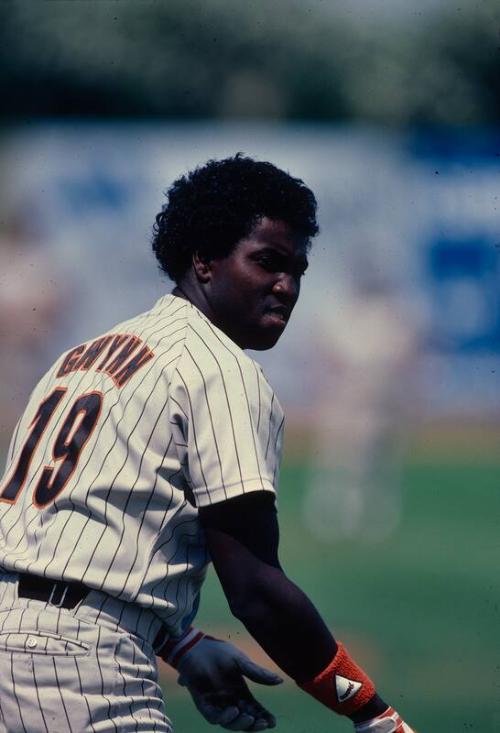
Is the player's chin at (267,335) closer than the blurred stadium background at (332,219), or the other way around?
the player's chin at (267,335)

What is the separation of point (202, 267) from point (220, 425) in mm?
407

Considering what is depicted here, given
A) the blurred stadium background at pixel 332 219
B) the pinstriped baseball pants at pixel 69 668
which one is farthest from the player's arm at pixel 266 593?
the blurred stadium background at pixel 332 219

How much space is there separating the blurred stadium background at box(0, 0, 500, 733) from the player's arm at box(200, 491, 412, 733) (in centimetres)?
303

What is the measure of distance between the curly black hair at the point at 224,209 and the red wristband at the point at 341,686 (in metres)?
0.69

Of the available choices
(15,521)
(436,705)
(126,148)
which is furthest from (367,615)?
(15,521)

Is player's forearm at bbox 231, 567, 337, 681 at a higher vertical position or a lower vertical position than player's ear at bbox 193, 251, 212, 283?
lower

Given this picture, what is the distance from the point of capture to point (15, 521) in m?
1.66

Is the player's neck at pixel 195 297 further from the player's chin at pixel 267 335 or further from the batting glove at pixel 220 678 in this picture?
the batting glove at pixel 220 678

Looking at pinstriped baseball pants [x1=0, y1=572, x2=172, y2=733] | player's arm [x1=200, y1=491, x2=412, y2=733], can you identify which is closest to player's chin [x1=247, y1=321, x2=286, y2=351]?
player's arm [x1=200, y1=491, x2=412, y2=733]

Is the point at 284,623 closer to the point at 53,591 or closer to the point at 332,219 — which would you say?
the point at 53,591

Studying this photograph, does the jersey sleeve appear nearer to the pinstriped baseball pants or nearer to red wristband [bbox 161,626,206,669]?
the pinstriped baseball pants

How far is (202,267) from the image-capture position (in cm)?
188

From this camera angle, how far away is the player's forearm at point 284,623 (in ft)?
5.10

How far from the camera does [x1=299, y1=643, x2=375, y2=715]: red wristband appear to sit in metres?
1.60
